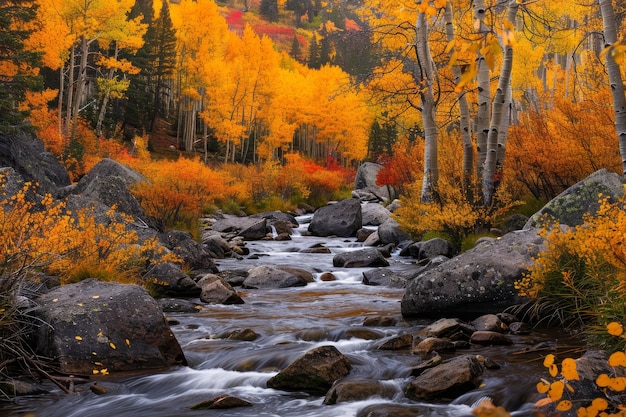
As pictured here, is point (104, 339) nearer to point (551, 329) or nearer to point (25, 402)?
point (25, 402)

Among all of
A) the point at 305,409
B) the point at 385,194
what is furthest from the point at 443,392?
the point at 385,194

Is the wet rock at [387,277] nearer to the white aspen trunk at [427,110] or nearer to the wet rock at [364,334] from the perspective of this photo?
the wet rock at [364,334]

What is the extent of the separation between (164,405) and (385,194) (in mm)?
28442

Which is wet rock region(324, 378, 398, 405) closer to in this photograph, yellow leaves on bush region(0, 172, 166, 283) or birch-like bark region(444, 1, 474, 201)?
yellow leaves on bush region(0, 172, 166, 283)

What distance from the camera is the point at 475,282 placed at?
26.7 ft

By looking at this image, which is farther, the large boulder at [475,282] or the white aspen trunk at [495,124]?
the white aspen trunk at [495,124]

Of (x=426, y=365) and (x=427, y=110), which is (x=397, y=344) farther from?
(x=427, y=110)

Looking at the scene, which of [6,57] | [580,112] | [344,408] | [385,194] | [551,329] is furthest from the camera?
[385,194]

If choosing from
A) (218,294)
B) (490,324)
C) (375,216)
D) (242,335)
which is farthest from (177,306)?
(375,216)

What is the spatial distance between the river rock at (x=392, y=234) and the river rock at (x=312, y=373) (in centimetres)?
1056

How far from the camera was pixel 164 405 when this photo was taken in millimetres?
5844

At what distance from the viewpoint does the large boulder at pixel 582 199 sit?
9859mm

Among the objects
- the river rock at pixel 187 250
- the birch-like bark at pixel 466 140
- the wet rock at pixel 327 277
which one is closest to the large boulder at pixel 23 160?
the river rock at pixel 187 250

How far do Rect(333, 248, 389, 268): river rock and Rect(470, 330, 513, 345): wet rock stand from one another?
265 inches
